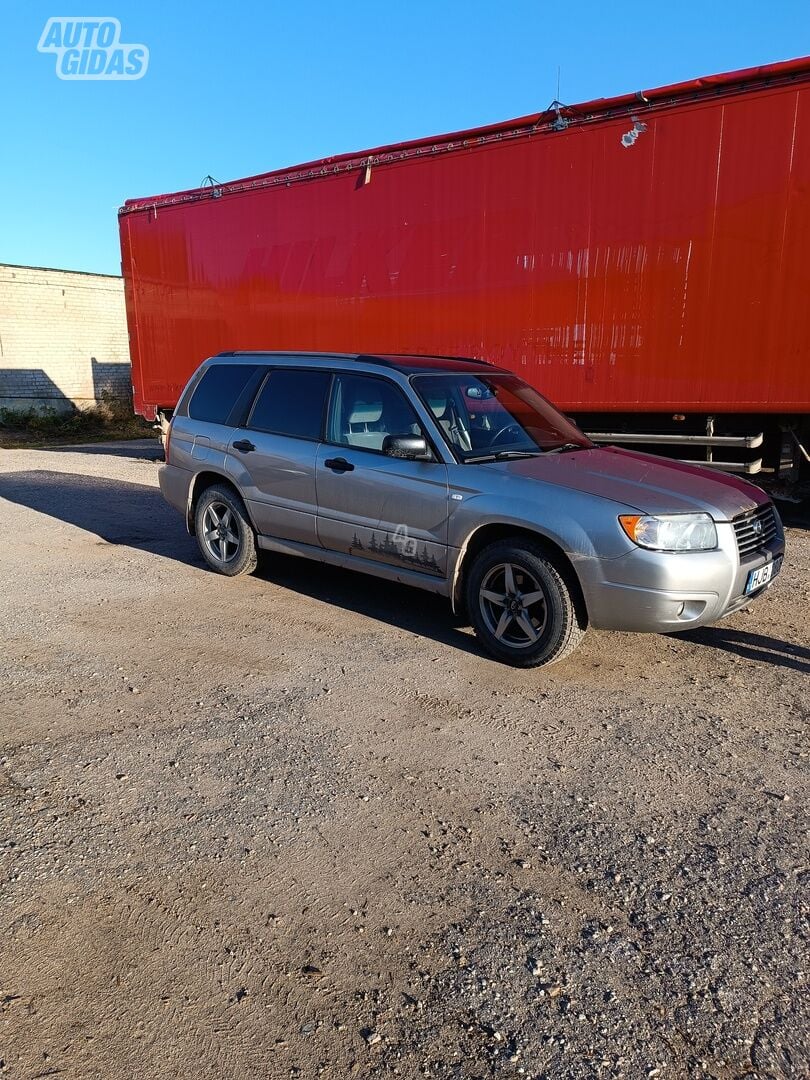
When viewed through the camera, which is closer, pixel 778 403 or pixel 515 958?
pixel 515 958

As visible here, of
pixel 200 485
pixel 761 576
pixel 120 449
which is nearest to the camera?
pixel 761 576

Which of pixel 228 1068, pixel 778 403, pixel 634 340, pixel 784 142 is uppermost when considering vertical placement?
pixel 784 142

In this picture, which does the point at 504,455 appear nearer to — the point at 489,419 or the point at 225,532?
the point at 489,419

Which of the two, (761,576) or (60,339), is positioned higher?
(60,339)

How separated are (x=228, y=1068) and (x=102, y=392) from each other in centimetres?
2334

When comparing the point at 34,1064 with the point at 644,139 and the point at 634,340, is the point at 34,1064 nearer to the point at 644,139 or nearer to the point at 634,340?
the point at 634,340

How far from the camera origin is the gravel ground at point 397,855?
A: 7.22ft

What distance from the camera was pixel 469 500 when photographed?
4820mm

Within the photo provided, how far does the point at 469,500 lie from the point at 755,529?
166 centimetres

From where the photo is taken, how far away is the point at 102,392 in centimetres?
2319

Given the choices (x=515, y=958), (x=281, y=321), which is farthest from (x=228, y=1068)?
(x=281, y=321)

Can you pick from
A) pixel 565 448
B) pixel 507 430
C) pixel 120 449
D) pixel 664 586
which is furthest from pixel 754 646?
pixel 120 449

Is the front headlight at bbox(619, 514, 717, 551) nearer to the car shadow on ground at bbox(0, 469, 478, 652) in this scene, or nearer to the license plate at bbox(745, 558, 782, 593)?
the license plate at bbox(745, 558, 782, 593)

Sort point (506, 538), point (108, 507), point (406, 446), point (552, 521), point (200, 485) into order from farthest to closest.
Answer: point (108, 507)
point (200, 485)
point (406, 446)
point (506, 538)
point (552, 521)
